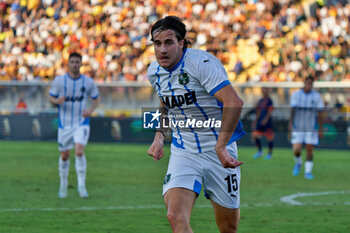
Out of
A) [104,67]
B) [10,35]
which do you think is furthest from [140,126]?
[10,35]

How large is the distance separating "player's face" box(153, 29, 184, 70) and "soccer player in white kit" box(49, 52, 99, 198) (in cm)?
612

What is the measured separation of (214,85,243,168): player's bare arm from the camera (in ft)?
15.8

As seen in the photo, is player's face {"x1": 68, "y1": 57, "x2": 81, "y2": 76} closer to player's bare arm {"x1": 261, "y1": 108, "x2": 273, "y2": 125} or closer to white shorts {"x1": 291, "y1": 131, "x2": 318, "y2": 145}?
white shorts {"x1": 291, "y1": 131, "x2": 318, "y2": 145}

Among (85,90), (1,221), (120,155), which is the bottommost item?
(120,155)

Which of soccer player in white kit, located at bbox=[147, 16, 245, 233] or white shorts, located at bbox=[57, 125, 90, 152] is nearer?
soccer player in white kit, located at bbox=[147, 16, 245, 233]

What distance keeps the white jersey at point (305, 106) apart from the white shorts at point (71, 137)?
5482mm

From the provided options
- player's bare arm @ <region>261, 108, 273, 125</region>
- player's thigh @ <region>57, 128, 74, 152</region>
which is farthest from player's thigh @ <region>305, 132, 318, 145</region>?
player's thigh @ <region>57, 128, 74, 152</region>

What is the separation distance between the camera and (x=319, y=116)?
1500 centimetres

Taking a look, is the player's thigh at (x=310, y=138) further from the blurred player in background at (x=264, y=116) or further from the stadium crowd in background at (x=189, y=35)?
the stadium crowd in background at (x=189, y=35)

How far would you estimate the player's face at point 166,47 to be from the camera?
515 centimetres

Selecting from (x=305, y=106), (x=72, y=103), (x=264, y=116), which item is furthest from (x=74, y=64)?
(x=264, y=116)

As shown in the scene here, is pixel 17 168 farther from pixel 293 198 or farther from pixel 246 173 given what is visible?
pixel 293 198

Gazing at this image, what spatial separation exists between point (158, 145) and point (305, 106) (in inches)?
403

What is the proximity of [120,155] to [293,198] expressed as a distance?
378 inches
